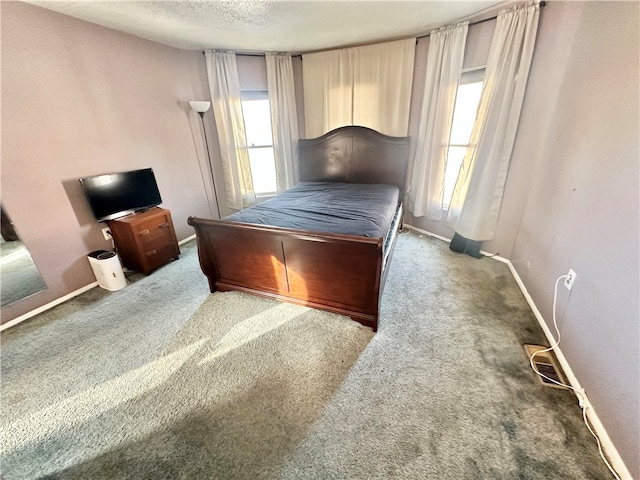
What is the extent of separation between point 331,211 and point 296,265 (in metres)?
0.66

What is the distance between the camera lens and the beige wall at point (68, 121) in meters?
2.00

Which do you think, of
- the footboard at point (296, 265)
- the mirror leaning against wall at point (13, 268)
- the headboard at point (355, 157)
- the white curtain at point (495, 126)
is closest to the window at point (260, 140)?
the headboard at point (355, 157)

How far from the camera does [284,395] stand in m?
1.47

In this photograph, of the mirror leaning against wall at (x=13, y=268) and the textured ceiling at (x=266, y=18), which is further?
the textured ceiling at (x=266, y=18)

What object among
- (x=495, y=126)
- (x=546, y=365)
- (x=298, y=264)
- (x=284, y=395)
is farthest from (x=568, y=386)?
(x=495, y=126)

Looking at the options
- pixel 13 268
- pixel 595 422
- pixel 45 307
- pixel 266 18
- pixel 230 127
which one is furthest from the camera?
pixel 230 127

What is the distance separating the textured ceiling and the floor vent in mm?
2836

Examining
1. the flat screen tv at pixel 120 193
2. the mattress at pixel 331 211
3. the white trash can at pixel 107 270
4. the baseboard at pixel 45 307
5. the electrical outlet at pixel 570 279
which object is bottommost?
the baseboard at pixel 45 307

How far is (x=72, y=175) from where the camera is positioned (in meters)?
2.36

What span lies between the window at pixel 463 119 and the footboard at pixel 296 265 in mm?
1950

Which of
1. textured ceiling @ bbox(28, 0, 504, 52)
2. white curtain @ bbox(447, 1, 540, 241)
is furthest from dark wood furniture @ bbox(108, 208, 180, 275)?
white curtain @ bbox(447, 1, 540, 241)

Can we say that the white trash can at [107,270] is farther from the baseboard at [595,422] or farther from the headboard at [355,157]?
the baseboard at [595,422]

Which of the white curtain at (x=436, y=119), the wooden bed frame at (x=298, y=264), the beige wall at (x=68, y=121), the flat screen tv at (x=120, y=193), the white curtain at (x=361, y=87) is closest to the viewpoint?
the wooden bed frame at (x=298, y=264)

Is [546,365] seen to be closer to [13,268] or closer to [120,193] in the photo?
[120,193]
